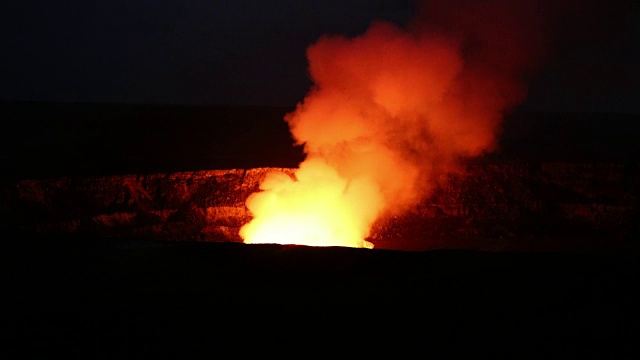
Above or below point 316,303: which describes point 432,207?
above

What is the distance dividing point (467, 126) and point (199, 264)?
38.0 feet

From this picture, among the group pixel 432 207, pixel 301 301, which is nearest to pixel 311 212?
pixel 432 207

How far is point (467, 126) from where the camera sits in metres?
15.0

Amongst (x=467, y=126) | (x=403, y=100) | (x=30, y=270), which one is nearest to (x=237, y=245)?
(x=30, y=270)

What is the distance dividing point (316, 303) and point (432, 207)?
10.7m

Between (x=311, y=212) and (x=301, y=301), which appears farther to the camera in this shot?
(x=311, y=212)

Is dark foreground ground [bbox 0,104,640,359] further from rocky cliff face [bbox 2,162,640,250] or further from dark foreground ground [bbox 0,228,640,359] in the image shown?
rocky cliff face [bbox 2,162,640,250]

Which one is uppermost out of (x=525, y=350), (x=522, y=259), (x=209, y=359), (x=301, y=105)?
(x=301, y=105)

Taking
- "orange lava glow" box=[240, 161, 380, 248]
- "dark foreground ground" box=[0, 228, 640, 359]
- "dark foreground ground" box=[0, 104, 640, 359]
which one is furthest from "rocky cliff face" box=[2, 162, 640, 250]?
"dark foreground ground" box=[0, 228, 640, 359]

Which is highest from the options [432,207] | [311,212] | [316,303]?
[432,207]

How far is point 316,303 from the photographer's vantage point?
13.1 ft

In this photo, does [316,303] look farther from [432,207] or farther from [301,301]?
[432,207]

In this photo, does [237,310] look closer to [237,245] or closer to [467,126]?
[237,245]

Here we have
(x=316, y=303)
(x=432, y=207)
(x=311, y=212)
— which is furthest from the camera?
(x=432, y=207)
